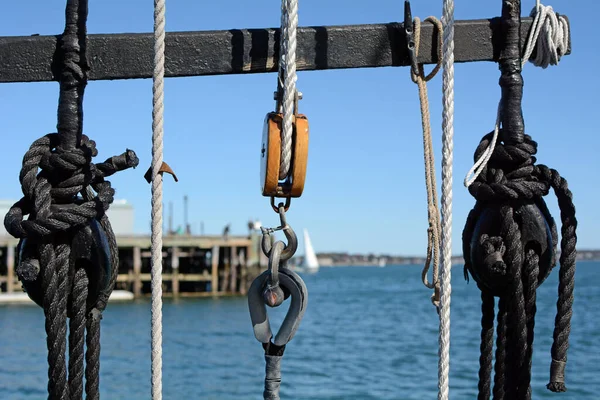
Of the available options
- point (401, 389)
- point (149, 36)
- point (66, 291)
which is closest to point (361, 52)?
point (149, 36)

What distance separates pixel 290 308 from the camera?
1946mm

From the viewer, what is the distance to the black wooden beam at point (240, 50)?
223 cm

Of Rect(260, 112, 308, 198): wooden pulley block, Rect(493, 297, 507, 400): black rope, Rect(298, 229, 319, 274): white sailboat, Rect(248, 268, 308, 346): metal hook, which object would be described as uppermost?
Rect(260, 112, 308, 198): wooden pulley block

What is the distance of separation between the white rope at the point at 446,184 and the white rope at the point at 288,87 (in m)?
0.45

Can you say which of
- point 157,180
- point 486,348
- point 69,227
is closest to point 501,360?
point 486,348

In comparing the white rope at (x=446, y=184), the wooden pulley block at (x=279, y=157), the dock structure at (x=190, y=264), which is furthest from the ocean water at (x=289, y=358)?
the wooden pulley block at (x=279, y=157)

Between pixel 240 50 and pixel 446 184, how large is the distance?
2.33ft

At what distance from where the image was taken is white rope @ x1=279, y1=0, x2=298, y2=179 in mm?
1929

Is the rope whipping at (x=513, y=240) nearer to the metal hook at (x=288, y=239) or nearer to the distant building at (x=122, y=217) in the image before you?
the metal hook at (x=288, y=239)

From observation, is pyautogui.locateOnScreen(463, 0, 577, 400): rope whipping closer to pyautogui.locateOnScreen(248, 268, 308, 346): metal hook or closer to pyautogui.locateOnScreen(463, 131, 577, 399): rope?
pyautogui.locateOnScreen(463, 131, 577, 399): rope

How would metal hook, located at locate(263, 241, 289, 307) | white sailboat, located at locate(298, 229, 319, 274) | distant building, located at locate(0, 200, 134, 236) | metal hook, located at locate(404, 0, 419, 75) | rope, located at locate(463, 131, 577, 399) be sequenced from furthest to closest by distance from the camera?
white sailboat, located at locate(298, 229, 319, 274)
distant building, located at locate(0, 200, 134, 236)
metal hook, located at locate(404, 0, 419, 75)
rope, located at locate(463, 131, 577, 399)
metal hook, located at locate(263, 241, 289, 307)

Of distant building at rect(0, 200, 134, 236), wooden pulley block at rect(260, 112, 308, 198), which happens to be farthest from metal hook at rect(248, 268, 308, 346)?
distant building at rect(0, 200, 134, 236)

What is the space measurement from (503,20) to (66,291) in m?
1.47

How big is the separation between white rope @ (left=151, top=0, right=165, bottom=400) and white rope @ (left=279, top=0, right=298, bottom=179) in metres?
0.33
